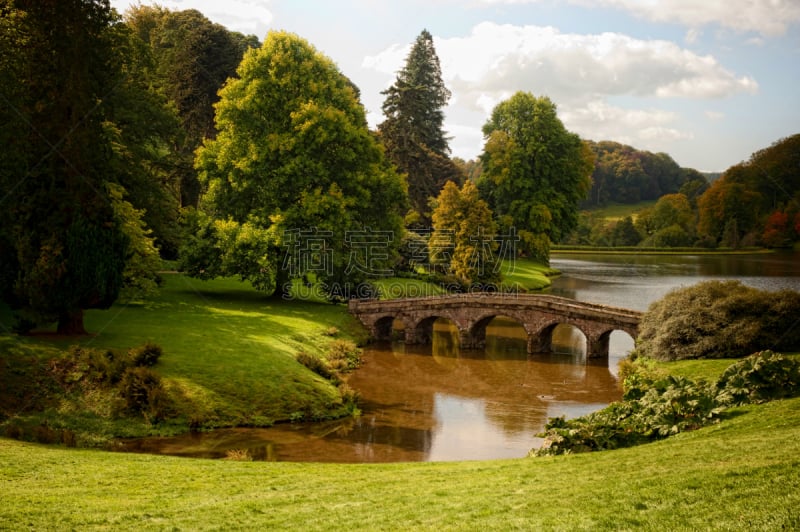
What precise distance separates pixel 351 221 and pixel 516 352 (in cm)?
1391

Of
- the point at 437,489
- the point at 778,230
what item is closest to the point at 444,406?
the point at 437,489

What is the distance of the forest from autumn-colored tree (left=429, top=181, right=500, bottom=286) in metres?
0.14

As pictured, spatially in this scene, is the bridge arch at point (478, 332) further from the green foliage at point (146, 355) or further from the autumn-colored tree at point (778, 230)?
the autumn-colored tree at point (778, 230)

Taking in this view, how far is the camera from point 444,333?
162ft

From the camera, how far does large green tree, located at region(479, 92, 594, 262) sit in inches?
3066

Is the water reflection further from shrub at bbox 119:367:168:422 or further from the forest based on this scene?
shrub at bbox 119:367:168:422

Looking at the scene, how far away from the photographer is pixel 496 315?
42875mm

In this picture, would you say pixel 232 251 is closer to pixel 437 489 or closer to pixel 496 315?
pixel 496 315

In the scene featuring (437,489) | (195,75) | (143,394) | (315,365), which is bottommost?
(315,365)

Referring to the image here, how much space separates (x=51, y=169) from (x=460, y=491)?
71.7ft

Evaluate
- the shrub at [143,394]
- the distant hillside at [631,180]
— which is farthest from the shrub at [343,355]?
the distant hillside at [631,180]

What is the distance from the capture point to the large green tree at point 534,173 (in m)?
77.9

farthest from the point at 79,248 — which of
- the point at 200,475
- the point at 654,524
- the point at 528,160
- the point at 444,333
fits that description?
the point at 528,160

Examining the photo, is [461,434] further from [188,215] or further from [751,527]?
[188,215]
